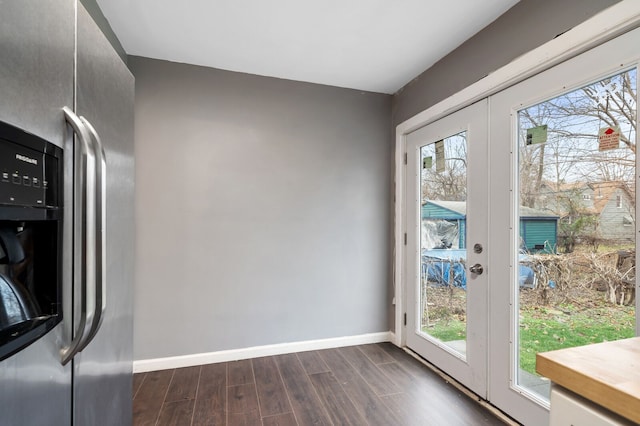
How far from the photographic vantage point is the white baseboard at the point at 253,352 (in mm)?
2273

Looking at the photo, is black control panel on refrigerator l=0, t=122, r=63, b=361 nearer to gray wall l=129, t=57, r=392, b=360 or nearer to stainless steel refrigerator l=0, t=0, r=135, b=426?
stainless steel refrigerator l=0, t=0, r=135, b=426

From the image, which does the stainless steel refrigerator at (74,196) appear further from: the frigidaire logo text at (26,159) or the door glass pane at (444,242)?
the door glass pane at (444,242)

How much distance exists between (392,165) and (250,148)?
4.57 feet

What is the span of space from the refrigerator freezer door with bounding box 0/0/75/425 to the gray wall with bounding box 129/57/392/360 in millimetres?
1679

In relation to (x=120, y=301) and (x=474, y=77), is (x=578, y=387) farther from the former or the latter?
(x=474, y=77)

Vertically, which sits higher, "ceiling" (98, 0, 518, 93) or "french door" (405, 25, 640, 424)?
"ceiling" (98, 0, 518, 93)

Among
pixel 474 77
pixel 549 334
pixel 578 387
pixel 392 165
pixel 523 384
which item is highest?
pixel 474 77

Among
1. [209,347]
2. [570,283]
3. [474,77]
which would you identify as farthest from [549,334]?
[209,347]

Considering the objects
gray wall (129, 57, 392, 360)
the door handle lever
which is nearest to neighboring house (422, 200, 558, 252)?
the door handle lever

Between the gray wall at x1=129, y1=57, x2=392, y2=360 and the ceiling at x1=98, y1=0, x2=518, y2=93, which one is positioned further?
the gray wall at x1=129, y1=57, x2=392, y2=360

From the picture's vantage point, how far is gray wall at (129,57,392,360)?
230 cm

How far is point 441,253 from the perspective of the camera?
2.32 metres

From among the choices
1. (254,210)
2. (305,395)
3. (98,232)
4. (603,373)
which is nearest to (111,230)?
(98,232)

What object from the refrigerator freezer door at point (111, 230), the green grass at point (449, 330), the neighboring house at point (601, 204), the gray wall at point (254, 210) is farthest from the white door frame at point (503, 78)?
the refrigerator freezer door at point (111, 230)
